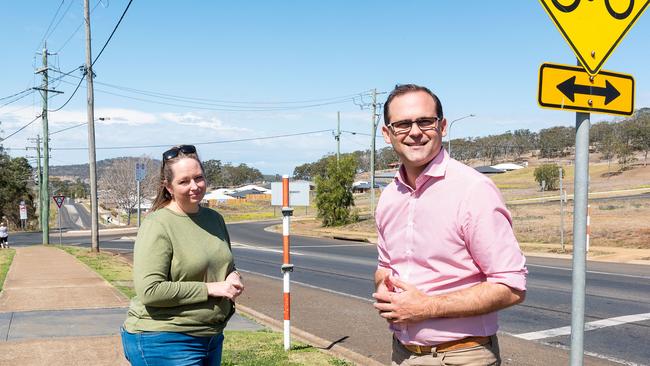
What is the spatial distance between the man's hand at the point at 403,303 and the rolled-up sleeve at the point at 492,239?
24 centimetres

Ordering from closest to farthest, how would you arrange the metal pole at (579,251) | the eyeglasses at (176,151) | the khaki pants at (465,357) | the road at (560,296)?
the khaki pants at (465,357) < the metal pole at (579,251) < the eyeglasses at (176,151) < the road at (560,296)

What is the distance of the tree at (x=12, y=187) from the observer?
201 ft

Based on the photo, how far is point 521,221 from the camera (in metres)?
31.8

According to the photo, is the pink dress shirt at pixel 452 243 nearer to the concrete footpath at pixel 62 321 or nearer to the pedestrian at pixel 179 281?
the pedestrian at pixel 179 281

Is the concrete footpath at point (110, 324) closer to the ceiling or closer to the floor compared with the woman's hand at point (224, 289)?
closer to the floor

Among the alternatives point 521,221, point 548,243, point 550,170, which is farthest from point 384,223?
point 550,170

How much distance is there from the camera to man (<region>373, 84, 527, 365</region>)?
87.4 inches

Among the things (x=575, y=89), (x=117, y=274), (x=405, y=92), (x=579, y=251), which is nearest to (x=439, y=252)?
(x=405, y=92)

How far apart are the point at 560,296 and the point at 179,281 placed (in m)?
9.60

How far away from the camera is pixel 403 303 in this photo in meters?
2.32

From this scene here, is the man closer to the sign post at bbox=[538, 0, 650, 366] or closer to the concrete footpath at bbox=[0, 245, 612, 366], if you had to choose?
the sign post at bbox=[538, 0, 650, 366]

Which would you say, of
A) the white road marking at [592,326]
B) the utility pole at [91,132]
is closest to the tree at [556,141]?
the utility pole at [91,132]

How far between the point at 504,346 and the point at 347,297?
443 cm

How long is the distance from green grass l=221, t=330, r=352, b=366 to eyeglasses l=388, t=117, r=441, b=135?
12.7ft
